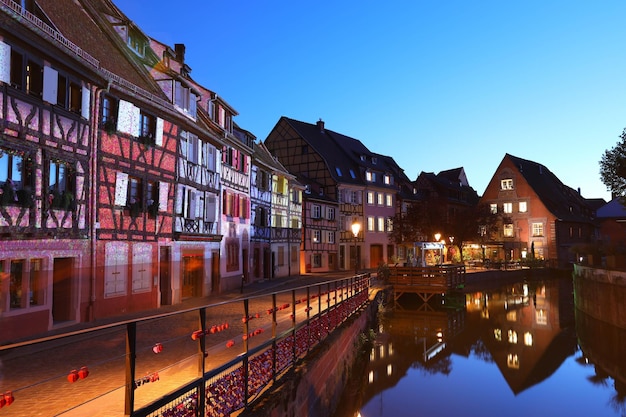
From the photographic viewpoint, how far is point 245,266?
3061 cm

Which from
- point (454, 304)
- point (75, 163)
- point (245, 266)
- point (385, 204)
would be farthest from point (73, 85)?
point (385, 204)

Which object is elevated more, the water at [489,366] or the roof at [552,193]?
the roof at [552,193]

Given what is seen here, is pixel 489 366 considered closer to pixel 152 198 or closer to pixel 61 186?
pixel 152 198

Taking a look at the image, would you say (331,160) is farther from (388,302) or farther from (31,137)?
(31,137)

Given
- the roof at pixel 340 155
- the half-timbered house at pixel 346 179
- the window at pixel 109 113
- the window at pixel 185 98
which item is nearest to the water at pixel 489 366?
the window at pixel 109 113

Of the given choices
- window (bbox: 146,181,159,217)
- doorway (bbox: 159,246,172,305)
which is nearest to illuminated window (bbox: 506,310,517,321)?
doorway (bbox: 159,246,172,305)

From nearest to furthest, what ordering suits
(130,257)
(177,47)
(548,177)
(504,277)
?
(130,257) < (177,47) < (504,277) < (548,177)

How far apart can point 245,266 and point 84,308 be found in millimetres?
15097

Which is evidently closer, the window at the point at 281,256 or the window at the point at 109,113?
the window at the point at 109,113

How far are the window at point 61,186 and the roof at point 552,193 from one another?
189 ft

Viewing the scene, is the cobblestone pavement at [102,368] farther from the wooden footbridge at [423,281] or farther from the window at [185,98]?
the wooden footbridge at [423,281]

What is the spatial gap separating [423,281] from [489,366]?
12.7 m

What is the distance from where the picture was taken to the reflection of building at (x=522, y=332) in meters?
18.3

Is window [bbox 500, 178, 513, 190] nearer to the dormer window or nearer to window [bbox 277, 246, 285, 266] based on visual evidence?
window [bbox 277, 246, 285, 266]
